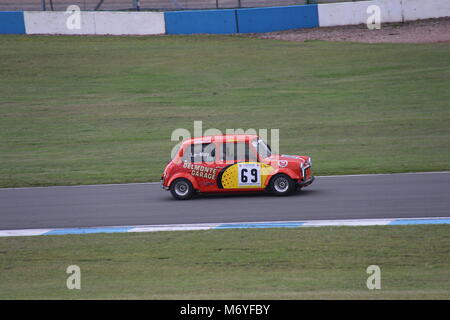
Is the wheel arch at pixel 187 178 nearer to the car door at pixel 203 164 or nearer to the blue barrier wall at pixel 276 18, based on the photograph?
the car door at pixel 203 164

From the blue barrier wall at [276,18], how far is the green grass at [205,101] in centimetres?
106

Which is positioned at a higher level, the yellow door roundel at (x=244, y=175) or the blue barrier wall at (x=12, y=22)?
the blue barrier wall at (x=12, y=22)

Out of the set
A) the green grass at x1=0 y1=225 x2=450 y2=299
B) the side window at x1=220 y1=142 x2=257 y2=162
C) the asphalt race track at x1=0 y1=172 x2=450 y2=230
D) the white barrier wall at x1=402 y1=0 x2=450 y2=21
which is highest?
the white barrier wall at x1=402 y1=0 x2=450 y2=21

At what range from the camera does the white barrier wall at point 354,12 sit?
32.8m

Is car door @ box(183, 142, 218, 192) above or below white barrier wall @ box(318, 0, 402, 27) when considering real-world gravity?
below

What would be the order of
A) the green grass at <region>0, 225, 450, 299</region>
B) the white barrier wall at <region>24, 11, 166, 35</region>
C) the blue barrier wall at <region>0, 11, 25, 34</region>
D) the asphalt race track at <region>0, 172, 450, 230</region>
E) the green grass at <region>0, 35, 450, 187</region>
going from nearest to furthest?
the green grass at <region>0, 225, 450, 299</region>, the asphalt race track at <region>0, 172, 450, 230</region>, the green grass at <region>0, 35, 450, 187</region>, the white barrier wall at <region>24, 11, 166, 35</region>, the blue barrier wall at <region>0, 11, 25, 34</region>

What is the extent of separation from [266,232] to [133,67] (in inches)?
819

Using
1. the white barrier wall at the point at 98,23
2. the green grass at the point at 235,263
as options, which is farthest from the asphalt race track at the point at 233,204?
the white barrier wall at the point at 98,23

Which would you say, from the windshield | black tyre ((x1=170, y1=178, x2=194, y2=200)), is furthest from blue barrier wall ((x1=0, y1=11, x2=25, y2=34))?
the windshield

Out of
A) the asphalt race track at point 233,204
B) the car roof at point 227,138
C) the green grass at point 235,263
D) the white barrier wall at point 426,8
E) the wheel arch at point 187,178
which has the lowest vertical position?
the green grass at point 235,263

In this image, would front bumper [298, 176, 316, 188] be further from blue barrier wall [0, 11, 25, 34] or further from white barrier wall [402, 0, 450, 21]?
blue barrier wall [0, 11, 25, 34]

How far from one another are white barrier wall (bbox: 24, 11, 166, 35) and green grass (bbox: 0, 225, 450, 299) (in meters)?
24.3

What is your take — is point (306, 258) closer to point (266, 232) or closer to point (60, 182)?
point (266, 232)

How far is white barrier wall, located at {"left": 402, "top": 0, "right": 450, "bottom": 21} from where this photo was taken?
32.2m
